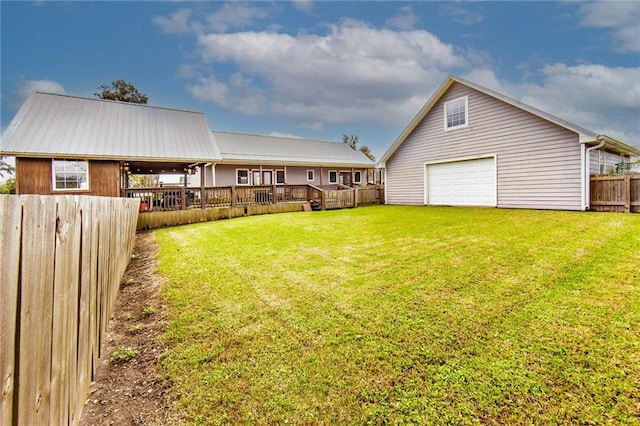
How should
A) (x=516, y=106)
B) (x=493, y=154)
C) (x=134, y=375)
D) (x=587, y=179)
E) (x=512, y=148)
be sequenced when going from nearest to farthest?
(x=134, y=375), (x=587, y=179), (x=516, y=106), (x=512, y=148), (x=493, y=154)

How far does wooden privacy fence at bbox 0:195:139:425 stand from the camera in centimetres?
108

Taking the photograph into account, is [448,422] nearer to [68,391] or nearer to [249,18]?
[68,391]

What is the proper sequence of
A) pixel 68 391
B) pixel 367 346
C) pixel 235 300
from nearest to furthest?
pixel 68 391 < pixel 367 346 < pixel 235 300

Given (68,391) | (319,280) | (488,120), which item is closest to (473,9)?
(488,120)

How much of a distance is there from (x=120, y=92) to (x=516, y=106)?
3741cm

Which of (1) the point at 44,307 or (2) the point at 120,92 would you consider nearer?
(1) the point at 44,307

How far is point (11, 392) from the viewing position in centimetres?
109

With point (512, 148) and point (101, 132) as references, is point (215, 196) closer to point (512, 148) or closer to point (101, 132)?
point (101, 132)

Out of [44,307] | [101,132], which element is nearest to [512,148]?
[44,307]

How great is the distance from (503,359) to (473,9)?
21.5m

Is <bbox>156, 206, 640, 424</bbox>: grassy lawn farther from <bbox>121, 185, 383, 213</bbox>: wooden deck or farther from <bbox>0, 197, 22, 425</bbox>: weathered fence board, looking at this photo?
<bbox>121, 185, 383, 213</bbox>: wooden deck

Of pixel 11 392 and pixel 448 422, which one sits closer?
pixel 11 392

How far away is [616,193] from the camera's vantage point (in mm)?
10641

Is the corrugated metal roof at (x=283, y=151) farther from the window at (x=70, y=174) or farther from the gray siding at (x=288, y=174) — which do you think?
the window at (x=70, y=174)
